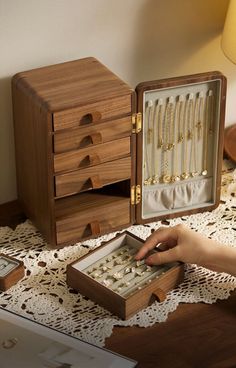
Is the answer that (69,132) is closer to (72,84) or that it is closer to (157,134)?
(72,84)

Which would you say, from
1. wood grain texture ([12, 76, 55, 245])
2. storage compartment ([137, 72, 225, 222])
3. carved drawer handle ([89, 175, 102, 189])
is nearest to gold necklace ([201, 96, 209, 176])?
storage compartment ([137, 72, 225, 222])

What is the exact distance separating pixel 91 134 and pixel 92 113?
0.15ft

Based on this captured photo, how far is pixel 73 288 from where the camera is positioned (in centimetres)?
155

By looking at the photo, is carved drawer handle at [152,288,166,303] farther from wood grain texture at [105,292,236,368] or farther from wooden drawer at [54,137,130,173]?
wooden drawer at [54,137,130,173]

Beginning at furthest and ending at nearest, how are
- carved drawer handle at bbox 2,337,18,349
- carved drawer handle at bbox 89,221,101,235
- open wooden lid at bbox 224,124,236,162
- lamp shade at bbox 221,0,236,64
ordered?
open wooden lid at bbox 224,124,236,162 → lamp shade at bbox 221,0,236,64 → carved drawer handle at bbox 89,221,101,235 → carved drawer handle at bbox 2,337,18,349

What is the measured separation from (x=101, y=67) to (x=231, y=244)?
43 cm

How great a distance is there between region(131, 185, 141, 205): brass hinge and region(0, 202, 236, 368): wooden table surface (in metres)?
0.30

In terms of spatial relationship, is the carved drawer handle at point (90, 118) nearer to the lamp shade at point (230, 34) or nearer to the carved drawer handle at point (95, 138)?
the carved drawer handle at point (95, 138)

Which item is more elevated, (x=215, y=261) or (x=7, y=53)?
(x=7, y=53)

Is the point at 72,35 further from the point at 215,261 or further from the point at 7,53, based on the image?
the point at 215,261

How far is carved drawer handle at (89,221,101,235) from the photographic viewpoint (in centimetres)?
169

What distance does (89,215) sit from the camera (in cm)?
169

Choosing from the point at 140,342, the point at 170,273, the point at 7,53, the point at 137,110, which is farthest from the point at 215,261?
the point at 7,53

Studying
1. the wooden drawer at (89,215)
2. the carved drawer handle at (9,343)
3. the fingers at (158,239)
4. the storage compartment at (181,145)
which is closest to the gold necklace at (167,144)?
the storage compartment at (181,145)
